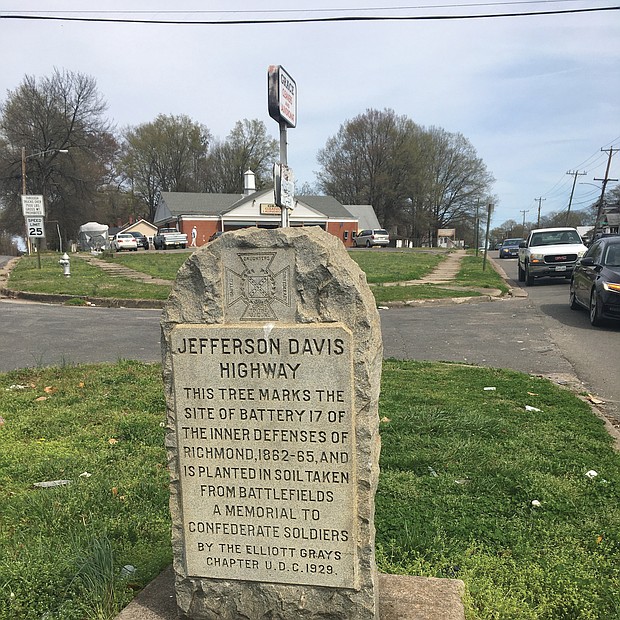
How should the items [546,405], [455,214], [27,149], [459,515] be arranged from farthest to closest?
1. [455,214]
2. [27,149]
3. [546,405]
4. [459,515]

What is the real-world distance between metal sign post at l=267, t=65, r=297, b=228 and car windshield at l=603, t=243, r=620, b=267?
257 inches

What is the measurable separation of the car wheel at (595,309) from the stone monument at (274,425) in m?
8.93

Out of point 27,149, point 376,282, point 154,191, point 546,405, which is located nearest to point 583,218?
point 154,191

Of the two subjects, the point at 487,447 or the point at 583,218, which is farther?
the point at 583,218

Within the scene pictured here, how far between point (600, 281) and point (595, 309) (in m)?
0.50

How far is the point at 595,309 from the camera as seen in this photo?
10227mm

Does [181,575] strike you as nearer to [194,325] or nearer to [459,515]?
[194,325]

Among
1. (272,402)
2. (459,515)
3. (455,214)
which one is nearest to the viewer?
(272,402)

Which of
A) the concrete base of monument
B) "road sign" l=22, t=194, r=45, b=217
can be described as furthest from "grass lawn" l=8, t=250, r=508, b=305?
the concrete base of monument

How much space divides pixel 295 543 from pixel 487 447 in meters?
2.42

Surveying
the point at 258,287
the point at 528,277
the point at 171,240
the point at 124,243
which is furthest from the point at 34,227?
the point at 171,240


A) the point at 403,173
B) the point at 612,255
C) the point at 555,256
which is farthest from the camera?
the point at 403,173

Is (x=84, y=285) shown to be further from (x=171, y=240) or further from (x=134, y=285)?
(x=171, y=240)

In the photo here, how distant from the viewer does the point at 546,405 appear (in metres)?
5.55
